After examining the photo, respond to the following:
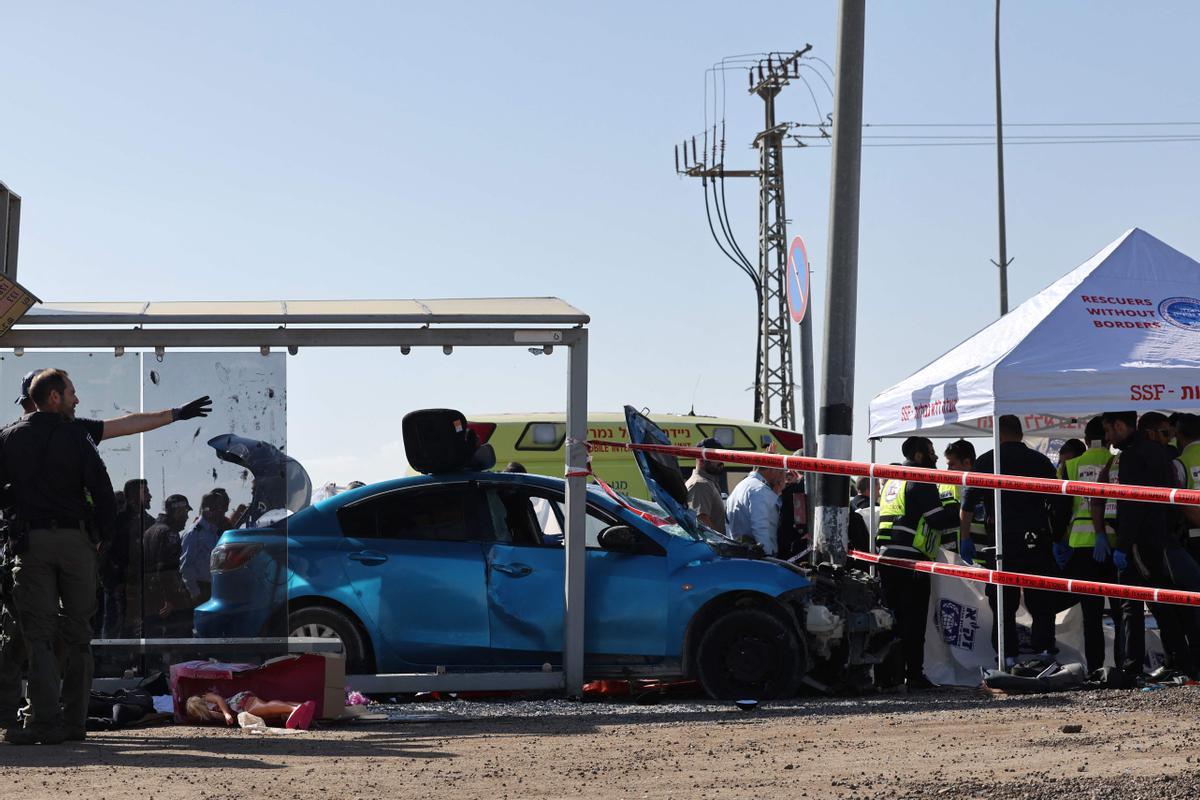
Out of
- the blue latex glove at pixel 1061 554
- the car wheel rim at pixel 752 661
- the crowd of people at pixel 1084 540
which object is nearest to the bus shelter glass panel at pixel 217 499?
the car wheel rim at pixel 752 661

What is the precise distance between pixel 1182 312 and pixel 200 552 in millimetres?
7651

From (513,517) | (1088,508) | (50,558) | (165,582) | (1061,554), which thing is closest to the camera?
(50,558)

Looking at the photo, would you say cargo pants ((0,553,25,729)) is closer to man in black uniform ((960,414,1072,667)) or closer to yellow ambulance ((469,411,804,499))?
man in black uniform ((960,414,1072,667))

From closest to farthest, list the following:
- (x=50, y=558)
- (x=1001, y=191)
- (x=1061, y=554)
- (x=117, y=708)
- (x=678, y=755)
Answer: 1. (x=678, y=755)
2. (x=50, y=558)
3. (x=117, y=708)
4. (x=1061, y=554)
5. (x=1001, y=191)

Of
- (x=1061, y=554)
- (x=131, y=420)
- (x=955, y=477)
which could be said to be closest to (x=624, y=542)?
(x=955, y=477)

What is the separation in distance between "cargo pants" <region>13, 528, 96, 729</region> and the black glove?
1140 mm

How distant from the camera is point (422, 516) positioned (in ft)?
35.5

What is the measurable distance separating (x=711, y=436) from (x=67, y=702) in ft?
54.2

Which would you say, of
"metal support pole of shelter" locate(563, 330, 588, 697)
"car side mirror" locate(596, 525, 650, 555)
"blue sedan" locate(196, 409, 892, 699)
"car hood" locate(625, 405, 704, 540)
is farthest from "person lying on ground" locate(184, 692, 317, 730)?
"car hood" locate(625, 405, 704, 540)

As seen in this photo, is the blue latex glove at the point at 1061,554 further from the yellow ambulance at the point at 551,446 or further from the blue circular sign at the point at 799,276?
the yellow ambulance at the point at 551,446

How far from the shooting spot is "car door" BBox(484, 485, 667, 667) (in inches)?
421

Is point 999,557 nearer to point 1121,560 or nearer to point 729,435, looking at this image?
point 1121,560

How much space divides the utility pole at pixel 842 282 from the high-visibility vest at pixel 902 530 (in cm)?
34

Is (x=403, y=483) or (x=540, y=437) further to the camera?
(x=540, y=437)
